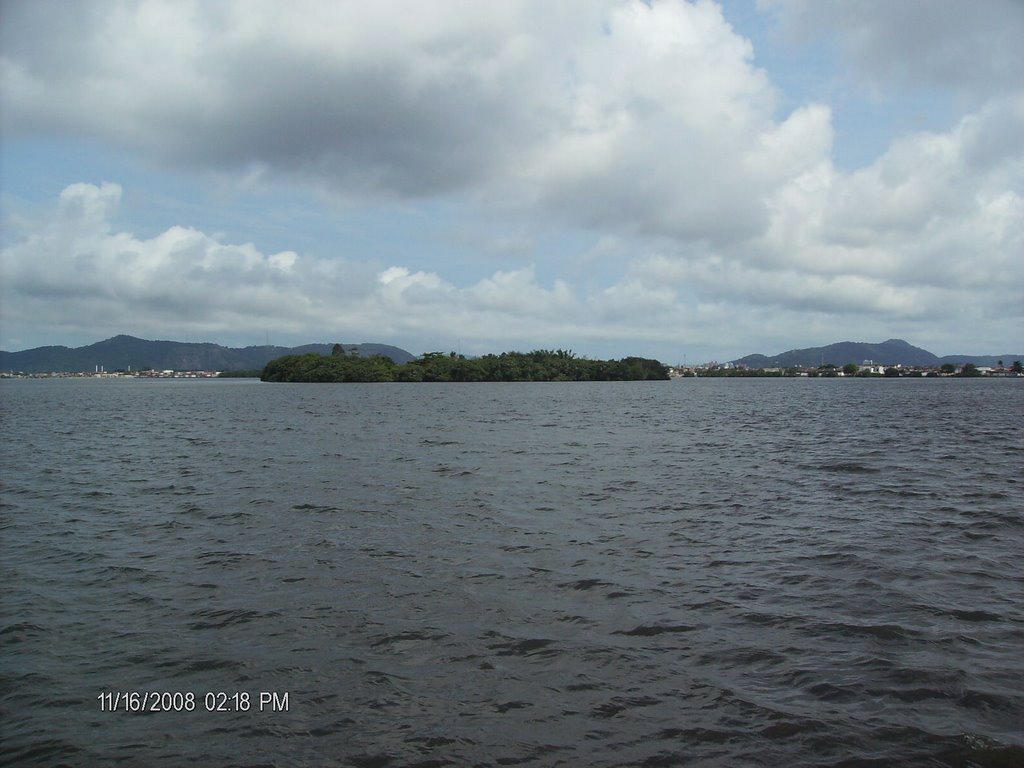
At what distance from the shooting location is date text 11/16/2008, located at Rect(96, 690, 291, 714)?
8727mm

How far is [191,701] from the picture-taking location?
8922 millimetres

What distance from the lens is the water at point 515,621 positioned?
7.99 m

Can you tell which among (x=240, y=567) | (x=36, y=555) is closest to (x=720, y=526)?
(x=240, y=567)

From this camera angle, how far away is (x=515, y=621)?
11555mm

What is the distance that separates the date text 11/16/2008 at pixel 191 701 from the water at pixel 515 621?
51 mm

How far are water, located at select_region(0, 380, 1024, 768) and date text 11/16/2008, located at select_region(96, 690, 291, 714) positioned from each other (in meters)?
0.05

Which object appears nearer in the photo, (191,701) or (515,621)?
(191,701)

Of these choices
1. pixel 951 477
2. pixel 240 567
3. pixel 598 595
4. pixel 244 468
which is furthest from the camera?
pixel 244 468

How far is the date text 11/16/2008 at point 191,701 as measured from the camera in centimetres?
873

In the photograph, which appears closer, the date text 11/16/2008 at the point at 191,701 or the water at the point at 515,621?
the water at the point at 515,621

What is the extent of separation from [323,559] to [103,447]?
3286cm

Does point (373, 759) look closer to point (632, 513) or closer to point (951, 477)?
point (632, 513)

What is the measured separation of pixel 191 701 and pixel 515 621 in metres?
5.08

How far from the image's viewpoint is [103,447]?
41.0 m
